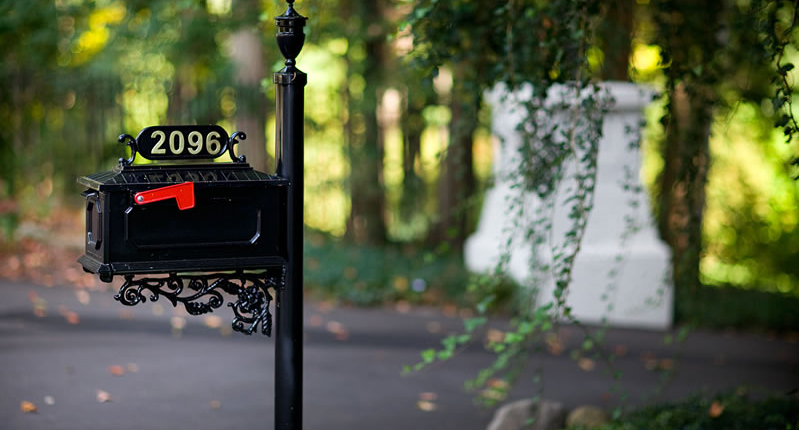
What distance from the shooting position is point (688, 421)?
Result: 4988 mm

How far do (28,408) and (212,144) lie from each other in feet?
7.86

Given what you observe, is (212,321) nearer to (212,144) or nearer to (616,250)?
(616,250)

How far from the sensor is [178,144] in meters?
3.23

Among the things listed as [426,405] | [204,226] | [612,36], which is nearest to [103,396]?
[426,405]

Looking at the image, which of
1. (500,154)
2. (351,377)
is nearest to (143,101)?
(500,154)

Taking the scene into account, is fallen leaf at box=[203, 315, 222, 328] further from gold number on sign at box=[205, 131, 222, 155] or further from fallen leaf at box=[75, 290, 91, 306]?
gold number on sign at box=[205, 131, 222, 155]

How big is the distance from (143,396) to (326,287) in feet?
12.1

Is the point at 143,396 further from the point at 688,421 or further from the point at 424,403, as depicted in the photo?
the point at 688,421

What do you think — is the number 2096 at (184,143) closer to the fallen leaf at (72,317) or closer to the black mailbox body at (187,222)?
the black mailbox body at (187,222)

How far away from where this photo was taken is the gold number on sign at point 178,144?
126 inches

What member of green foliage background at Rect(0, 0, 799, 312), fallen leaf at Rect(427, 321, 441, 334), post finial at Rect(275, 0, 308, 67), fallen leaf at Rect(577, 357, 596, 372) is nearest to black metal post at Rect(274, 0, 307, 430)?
post finial at Rect(275, 0, 308, 67)

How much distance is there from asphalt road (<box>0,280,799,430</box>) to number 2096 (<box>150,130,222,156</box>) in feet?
6.77

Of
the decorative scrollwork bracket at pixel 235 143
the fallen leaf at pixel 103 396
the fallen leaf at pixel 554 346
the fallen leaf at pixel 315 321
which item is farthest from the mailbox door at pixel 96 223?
the fallen leaf at pixel 554 346

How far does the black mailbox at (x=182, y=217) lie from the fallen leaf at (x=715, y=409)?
2.95 metres
